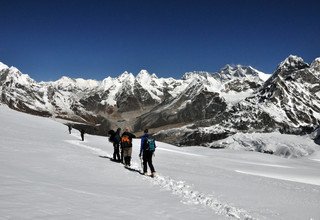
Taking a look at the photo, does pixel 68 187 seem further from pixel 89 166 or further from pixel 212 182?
pixel 212 182

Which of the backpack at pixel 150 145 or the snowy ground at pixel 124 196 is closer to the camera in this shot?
the snowy ground at pixel 124 196

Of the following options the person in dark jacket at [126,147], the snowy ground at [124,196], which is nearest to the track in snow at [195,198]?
the snowy ground at [124,196]

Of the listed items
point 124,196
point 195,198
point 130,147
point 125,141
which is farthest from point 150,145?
point 124,196

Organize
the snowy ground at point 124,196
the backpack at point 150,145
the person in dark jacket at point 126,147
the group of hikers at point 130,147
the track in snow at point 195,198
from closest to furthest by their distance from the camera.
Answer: the snowy ground at point 124,196 < the track in snow at point 195,198 < the group of hikers at point 130,147 < the backpack at point 150,145 < the person in dark jacket at point 126,147

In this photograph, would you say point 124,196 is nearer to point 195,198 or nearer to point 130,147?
point 195,198

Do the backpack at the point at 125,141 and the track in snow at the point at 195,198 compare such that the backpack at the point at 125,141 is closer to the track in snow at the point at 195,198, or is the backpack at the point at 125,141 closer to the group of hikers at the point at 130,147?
the group of hikers at the point at 130,147

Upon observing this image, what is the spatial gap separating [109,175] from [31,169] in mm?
3816

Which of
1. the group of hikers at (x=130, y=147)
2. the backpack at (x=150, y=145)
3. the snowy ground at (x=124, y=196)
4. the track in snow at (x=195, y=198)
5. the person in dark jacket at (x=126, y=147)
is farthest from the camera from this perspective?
the person in dark jacket at (x=126, y=147)

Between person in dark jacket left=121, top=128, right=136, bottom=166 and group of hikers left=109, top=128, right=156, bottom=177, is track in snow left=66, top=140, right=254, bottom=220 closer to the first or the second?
group of hikers left=109, top=128, right=156, bottom=177

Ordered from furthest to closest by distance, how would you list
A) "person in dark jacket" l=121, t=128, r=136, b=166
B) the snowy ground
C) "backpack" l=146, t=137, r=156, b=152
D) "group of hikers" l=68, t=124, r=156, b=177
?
"person in dark jacket" l=121, t=128, r=136, b=166, "backpack" l=146, t=137, r=156, b=152, "group of hikers" l=68, t=124, r=156, b=177, the snowy ground

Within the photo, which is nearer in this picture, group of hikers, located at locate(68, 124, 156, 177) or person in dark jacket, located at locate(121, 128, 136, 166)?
group of hikers, located at locate(68, 124, 156, 177)

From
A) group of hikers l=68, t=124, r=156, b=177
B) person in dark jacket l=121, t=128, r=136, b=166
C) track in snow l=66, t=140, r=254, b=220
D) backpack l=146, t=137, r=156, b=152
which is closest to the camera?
track in snow l=66, t=140, r=254, b=220

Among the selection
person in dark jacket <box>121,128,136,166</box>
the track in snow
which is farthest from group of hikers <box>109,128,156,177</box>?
the track in snow

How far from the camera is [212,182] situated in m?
20.7
